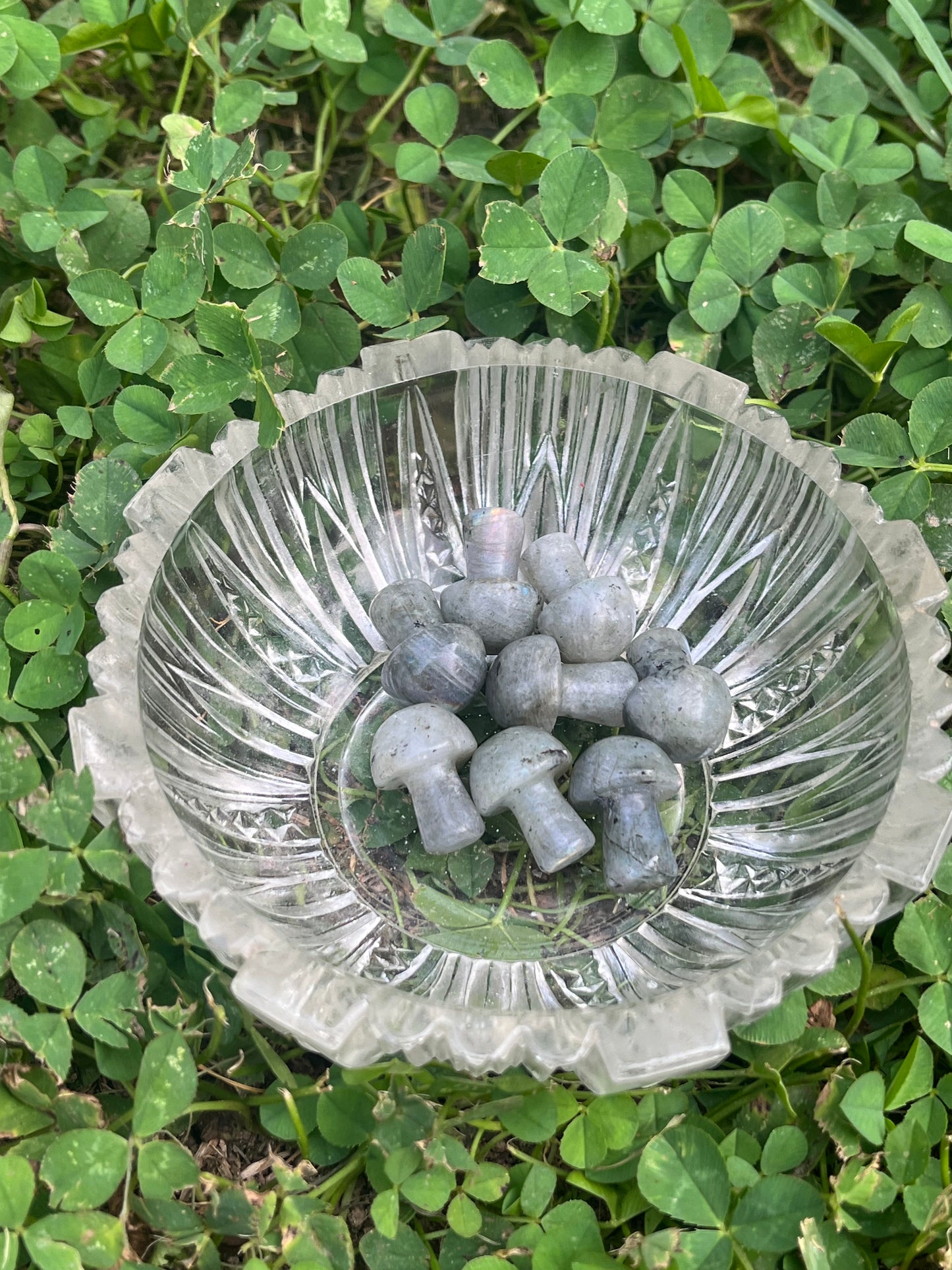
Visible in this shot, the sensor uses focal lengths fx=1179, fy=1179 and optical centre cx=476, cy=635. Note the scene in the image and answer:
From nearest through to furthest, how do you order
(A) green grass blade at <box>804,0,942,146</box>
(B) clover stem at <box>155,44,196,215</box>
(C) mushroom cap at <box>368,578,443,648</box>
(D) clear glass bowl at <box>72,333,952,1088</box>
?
(D) clear glass bowl at <box>72,333,952,1088</box>
(C) mushroom cap at <box>368,578,443,648</box>
(B) clover stem at <box>155,44,196,215</box>
(A) green grass blade at <box>804,0,942,146</box>

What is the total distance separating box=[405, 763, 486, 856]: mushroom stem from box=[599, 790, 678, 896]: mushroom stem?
0.12 metres

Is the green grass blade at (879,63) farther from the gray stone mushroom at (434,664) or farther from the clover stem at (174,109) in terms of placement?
the gray stone mushroom at (434,664)

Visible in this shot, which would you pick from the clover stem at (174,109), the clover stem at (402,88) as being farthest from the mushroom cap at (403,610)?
the clover stem at (402,88)

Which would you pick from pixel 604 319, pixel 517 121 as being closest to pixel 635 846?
pixel 604 319

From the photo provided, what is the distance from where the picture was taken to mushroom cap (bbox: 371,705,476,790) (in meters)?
1.09

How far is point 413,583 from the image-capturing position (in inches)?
48.4

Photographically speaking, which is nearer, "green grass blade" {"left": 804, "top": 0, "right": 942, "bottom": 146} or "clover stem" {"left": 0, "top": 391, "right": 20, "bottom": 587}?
"clover stem" {"left": 0, "top": 391, "right": 20, "bottom": 587}

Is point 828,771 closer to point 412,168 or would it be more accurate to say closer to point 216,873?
point 216,873

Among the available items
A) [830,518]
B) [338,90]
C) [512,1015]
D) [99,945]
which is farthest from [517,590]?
[338,90]

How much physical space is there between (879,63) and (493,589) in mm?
1094

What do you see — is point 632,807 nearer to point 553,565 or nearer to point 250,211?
point 553,565

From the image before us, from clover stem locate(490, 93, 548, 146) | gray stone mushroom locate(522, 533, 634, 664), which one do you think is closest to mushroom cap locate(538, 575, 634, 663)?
gray stone mushroom locate(522, 533, 634, 664)

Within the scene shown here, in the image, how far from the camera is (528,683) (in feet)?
3.61

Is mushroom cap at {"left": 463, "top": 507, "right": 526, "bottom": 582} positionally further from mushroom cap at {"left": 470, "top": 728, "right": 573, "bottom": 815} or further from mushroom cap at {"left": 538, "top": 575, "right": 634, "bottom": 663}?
mushroom cap at {"left": 470, "top": 728, "right": 573, "bottom": 815}
